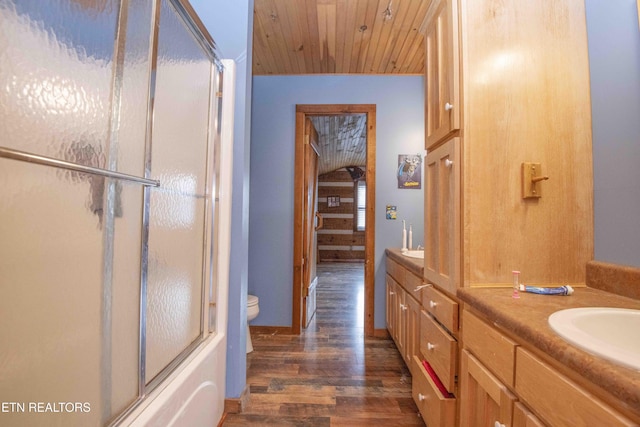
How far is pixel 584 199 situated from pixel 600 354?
0.81m

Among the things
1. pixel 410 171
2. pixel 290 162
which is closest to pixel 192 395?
pixel 290 162

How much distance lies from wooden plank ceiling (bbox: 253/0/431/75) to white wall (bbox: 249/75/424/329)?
0.16m

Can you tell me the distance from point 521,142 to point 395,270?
146cm

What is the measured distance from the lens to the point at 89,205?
2.63ft

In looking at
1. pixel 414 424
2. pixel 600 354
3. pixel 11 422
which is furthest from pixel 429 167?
pixel 11 422

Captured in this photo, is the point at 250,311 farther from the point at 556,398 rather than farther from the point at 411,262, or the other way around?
the point at 556,398

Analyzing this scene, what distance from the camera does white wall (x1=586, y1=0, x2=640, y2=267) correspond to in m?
0.93

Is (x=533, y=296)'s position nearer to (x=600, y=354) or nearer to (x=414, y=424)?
(x=600, y=354)

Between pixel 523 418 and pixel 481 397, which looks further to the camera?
pixel 481 397

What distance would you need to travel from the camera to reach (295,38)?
224 cm

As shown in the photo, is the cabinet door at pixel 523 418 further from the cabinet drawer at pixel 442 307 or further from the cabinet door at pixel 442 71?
the cabinet door at pixel 442 71

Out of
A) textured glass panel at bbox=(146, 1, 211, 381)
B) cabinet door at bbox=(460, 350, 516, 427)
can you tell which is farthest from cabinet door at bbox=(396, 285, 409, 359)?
textured glass panel at bbox=(146, 1, 211, 381)

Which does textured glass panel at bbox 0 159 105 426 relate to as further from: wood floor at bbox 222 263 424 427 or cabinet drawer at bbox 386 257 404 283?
cabinet drawer at bbox 386 257 404 283

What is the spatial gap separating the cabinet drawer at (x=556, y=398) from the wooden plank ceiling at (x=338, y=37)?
2.17m
